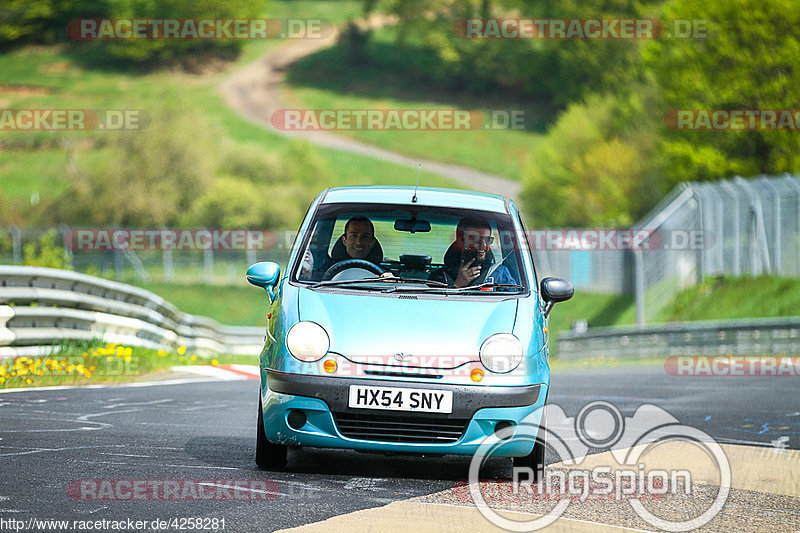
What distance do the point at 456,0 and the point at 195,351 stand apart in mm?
93232

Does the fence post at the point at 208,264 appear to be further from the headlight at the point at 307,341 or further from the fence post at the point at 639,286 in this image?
the headlight at the point at 307,341

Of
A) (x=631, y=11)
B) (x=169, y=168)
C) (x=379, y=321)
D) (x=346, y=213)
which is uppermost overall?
(x=631, y=11)

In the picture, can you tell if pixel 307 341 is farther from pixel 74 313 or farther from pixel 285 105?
pixel 285 105

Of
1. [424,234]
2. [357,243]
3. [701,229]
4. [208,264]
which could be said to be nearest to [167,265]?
[208,264]

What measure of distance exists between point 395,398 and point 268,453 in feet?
3.07

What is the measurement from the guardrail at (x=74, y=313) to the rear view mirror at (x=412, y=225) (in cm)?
609

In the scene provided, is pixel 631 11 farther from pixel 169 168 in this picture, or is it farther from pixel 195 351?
pixel 195 351

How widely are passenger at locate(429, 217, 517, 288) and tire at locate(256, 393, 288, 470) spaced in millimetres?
1652

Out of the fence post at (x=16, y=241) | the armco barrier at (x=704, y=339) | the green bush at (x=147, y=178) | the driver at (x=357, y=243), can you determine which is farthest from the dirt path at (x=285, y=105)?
the driver at (x=357, y=243)

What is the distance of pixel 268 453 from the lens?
7.55m

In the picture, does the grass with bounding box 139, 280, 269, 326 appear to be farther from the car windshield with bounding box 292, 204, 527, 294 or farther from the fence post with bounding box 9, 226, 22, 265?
the car windshield with bounding box 292, 204, 527, 294

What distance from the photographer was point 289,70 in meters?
114

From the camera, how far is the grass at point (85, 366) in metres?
13.4

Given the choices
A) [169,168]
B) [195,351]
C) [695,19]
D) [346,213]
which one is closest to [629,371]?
[195,351]
